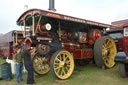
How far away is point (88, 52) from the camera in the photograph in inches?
252

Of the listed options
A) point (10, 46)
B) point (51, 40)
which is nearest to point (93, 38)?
point (51, 40)

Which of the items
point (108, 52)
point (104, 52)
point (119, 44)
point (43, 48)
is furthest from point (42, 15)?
point (119, 44)

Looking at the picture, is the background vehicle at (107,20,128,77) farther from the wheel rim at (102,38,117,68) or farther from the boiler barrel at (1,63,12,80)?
the boiler barrel at (1,63,12,80)

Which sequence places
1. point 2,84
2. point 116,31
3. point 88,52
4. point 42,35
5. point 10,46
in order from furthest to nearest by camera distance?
point 10,46 < point 116,31 < point 88,52 < point 42,35 < point 2,84

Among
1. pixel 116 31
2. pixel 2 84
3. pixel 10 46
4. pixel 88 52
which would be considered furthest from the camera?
pixel 10 46

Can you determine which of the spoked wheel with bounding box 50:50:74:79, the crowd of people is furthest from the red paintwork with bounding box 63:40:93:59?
the crowd of people

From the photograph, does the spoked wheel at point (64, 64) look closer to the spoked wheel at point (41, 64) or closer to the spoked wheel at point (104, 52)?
the spoked wheel at point (41, 64)

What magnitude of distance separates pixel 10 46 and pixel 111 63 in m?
8.72

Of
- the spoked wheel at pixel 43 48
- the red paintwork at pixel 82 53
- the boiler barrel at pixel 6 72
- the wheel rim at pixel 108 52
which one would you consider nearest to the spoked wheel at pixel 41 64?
the spoked wheel at pixel 43 48

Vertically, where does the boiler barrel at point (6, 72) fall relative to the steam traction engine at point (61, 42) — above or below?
below

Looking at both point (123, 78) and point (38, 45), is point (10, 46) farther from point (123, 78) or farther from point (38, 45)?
point (123, 78)

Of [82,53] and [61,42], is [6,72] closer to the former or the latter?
[61,42]

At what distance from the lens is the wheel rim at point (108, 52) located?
623 cm

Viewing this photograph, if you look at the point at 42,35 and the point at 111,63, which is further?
the point at 111,63
